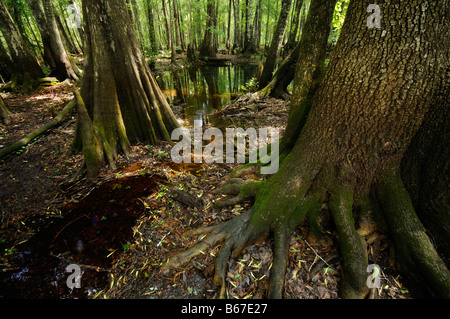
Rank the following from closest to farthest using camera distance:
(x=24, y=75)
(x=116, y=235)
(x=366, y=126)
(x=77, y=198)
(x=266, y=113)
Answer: (x=366, y=126), (x=116, y=235), (x=77, y=198), (x=266, y=113), (x=24, y=75)

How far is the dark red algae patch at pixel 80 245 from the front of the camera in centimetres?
230

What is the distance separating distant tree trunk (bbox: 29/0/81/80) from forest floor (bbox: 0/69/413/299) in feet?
26.8

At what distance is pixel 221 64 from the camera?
24188mm

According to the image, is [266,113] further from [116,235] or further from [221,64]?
[221,64]

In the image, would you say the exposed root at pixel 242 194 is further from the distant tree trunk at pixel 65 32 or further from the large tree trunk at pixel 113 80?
the distant tree trunk at pixel 65 32

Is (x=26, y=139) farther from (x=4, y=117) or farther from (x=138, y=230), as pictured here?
(x=138, y=230)

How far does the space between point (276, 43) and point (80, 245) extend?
35.1 feet

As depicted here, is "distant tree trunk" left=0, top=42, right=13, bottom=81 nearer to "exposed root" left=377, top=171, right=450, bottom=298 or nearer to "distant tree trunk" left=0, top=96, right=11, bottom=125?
"distant tree trunk" left=0, top=96, right=11, bottom=125

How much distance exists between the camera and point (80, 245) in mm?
2752

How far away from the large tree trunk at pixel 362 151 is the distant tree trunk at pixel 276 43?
8171 millimetres

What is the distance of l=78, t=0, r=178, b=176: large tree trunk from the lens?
4.29m

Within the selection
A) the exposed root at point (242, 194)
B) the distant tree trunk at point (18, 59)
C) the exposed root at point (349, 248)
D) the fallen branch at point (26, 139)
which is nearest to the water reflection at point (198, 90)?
the fallen branch at point (26, 139)
